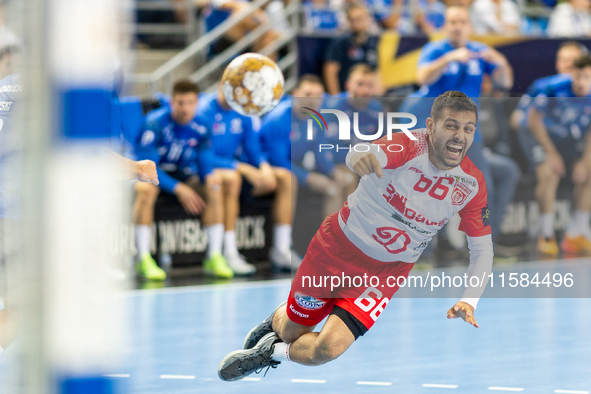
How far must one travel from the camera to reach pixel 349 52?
8477mm

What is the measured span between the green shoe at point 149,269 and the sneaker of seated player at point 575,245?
3545 millimetres

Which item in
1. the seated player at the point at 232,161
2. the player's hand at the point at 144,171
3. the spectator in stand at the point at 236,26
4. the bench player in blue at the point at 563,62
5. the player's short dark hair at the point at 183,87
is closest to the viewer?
the player's hand at the point at 144,171

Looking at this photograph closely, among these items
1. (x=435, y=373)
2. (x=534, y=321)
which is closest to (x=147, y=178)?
(x=435, y=373)

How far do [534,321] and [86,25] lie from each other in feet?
15.7

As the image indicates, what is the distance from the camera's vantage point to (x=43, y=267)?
1463 millimetres

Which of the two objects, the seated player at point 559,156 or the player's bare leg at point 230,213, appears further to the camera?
the player's bare leg at point 230,213

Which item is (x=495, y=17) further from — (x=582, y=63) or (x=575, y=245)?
(x=575, y=245)

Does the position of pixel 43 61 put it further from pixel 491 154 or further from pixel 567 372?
pixel 567 372

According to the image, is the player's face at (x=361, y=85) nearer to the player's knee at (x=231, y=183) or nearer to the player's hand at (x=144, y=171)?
the player's knee at (x=231, y=183)

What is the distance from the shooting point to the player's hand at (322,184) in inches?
151

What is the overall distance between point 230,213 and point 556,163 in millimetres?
3657

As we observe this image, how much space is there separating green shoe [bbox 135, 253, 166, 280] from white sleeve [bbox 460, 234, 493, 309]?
14.1 ft

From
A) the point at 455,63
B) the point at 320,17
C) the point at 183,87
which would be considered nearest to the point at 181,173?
the point at 183,87

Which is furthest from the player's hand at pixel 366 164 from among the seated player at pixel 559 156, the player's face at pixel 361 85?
the player's face at pixel 361 85
